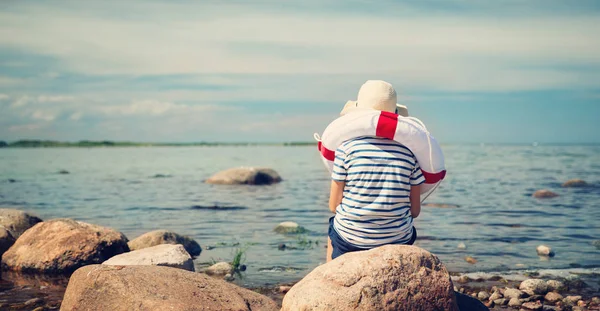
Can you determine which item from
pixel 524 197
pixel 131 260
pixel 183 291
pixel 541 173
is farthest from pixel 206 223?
pixel 541 173

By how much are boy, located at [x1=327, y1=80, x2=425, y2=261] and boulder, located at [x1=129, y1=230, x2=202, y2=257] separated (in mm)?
5793

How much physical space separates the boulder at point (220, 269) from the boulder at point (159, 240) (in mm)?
1353

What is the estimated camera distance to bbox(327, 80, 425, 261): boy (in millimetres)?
5344

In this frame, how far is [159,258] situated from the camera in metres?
8.41

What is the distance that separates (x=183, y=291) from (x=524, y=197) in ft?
57.2

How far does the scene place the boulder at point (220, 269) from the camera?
967cm

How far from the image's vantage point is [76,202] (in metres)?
20.5

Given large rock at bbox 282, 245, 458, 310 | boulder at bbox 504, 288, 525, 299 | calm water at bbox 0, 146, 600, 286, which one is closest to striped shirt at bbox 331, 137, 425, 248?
large rock at bbox 282, 245, 458, 310

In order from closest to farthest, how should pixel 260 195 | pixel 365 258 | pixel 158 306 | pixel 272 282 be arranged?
pixel 365 258
pixel 158 306
pixel 272 282
pixel 260 195

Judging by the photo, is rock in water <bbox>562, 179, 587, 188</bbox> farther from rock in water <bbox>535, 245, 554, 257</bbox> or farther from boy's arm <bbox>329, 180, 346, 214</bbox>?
boy's arm <bbox>329, 180, 346, 214</bbox>

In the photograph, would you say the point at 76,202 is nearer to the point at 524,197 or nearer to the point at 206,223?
the point at 206,223

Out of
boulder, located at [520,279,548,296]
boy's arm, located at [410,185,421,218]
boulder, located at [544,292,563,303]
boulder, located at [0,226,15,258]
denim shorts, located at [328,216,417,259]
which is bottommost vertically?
boulder, located at [544,292,563,303]

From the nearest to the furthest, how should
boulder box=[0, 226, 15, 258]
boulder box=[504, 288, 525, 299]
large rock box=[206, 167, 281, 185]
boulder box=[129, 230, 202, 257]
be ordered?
boulder box=[504, 288, 525, 299]
boulder box=[0, 226, 15, 258]
boulder box=[129, 230, 202, 257]
large rock box=[206, 167, 281, 185]

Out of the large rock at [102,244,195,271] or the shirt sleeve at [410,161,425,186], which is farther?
the large rock at [102,244,195,271]
